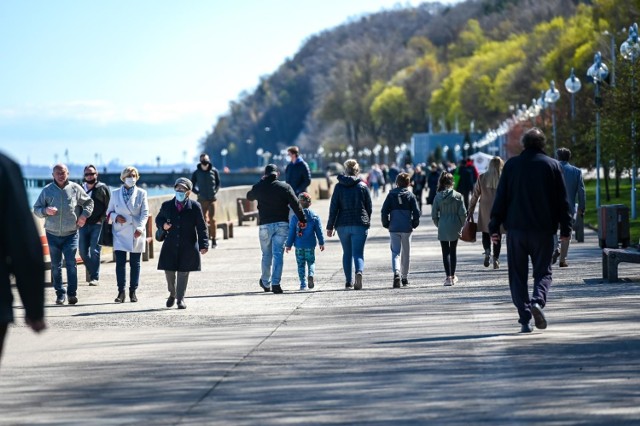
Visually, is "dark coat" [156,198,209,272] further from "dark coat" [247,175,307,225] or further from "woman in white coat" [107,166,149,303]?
"dark coat" [247,175,307,225]

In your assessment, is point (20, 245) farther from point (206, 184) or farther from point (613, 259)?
point (206, 184)

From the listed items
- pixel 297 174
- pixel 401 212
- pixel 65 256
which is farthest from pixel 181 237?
pixel 297 174

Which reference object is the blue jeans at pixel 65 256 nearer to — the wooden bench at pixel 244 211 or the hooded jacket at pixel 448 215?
the hooded jacket at pixel 448 215

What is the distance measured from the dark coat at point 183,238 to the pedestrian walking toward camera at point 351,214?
2949 mm

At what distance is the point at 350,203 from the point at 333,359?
8.41 metres

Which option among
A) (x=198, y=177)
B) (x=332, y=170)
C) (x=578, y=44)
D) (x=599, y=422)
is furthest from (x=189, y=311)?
(x=332, y=170)

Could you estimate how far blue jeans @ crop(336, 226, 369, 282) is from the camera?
21.0 metres

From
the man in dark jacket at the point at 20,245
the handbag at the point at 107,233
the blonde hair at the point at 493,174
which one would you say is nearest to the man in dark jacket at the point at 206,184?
the blonde hair at the point at 493,174

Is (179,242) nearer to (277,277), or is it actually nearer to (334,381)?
(277,277)

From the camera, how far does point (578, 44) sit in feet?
390

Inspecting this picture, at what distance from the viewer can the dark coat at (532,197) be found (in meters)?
14.2

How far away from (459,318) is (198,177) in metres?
17.6

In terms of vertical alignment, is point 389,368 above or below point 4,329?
below

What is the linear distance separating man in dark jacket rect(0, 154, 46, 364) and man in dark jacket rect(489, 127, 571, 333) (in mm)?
7495
